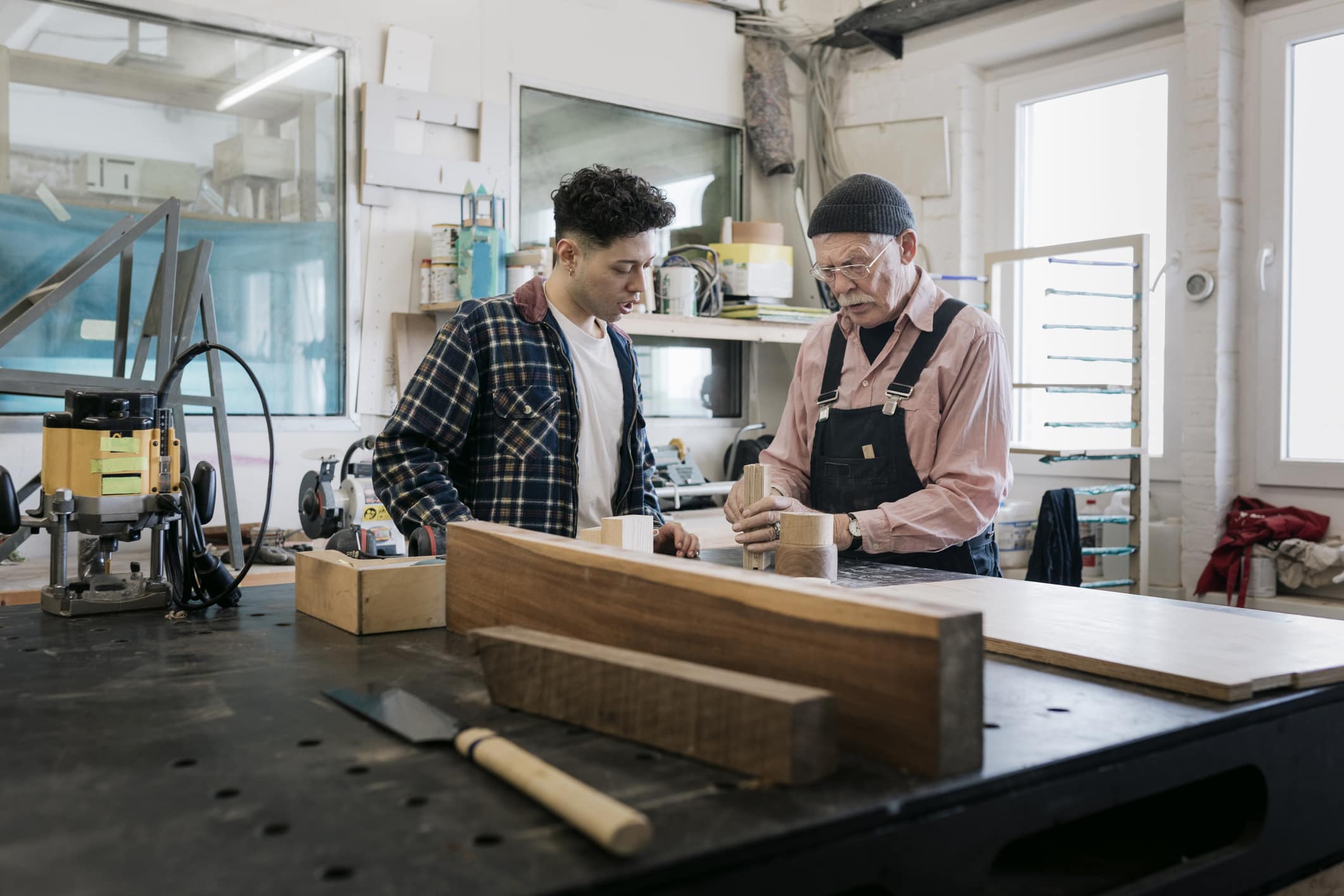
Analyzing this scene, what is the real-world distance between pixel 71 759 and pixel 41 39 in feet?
8.63

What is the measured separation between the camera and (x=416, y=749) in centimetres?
83

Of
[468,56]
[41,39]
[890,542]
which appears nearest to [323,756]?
[890,542]

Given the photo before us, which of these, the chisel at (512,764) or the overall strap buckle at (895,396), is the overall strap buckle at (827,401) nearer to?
the overall strap buckle at (895,396)

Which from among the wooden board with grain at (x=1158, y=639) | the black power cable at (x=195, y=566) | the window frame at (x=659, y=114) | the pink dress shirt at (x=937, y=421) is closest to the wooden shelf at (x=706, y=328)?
the window frame at (x=659, y=114)

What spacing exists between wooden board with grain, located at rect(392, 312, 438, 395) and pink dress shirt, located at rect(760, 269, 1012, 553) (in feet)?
5.10

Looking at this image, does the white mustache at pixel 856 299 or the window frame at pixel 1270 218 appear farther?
the window frame at pixel 1270 218

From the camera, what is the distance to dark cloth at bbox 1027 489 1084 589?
3172 mm

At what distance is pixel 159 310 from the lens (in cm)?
280

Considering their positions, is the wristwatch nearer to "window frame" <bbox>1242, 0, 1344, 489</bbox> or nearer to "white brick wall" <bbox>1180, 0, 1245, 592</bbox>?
"white brick wall" <bbox>1180, 0, 1245, 592</bbox>

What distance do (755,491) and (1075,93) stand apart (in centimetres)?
278

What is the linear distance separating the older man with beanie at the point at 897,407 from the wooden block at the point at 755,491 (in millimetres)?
89

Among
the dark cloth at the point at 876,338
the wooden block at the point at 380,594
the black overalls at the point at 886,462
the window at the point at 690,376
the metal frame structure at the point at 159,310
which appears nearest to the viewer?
the wooden block at the point at 380,594

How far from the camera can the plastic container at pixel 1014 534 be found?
3564mm

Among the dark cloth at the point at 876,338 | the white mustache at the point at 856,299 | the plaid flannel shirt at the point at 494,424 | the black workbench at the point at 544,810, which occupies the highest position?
the white mustache at the point at 856,299
